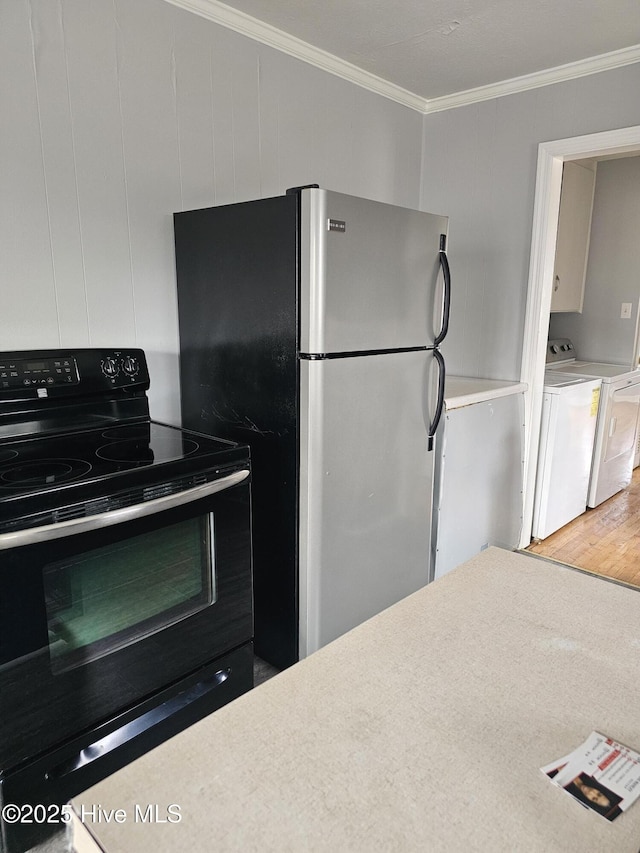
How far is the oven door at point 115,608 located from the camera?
4.25ft

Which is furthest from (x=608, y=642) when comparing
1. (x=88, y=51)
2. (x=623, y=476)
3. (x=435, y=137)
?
(x=623, y=476)

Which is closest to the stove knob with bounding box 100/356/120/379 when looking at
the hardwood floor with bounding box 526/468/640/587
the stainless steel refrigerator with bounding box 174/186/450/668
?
the stainless steel refrigerator with bounding box 174/186/450/668

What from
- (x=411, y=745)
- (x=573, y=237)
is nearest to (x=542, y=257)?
(x=573, y=237)

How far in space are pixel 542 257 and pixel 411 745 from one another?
2.79 m

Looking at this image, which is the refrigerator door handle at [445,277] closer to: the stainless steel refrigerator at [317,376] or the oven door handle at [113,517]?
Answer: the stainless steel refrigerator at [317,376]

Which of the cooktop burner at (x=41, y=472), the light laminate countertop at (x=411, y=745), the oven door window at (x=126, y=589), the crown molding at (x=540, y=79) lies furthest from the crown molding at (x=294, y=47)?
the light laminate countertop at (x=411, y=745)

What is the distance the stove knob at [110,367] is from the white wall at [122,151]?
11 centimetres

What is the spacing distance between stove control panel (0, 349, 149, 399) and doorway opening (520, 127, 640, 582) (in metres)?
1.98

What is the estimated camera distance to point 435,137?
3.28 meters

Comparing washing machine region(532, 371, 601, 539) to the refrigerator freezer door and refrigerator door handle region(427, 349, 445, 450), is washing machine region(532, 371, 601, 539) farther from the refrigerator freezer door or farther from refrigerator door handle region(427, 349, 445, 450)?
the refrigerator freezer door

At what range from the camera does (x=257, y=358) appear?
2018 mm

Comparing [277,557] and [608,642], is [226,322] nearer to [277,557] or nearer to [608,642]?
[277,557]

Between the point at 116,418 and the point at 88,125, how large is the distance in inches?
36.9

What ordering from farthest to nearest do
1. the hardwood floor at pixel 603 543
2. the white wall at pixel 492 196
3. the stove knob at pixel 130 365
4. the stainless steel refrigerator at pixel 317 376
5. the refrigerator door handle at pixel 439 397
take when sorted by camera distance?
1. the hardwood floor at pixel 603 543
2. the white wall at pixel 492 196
3. the refrigerator door handle at pixel 439 397
4. the stove knob at pixel 130 365
5. the stainless steel refrigerator at pixel 317 376
